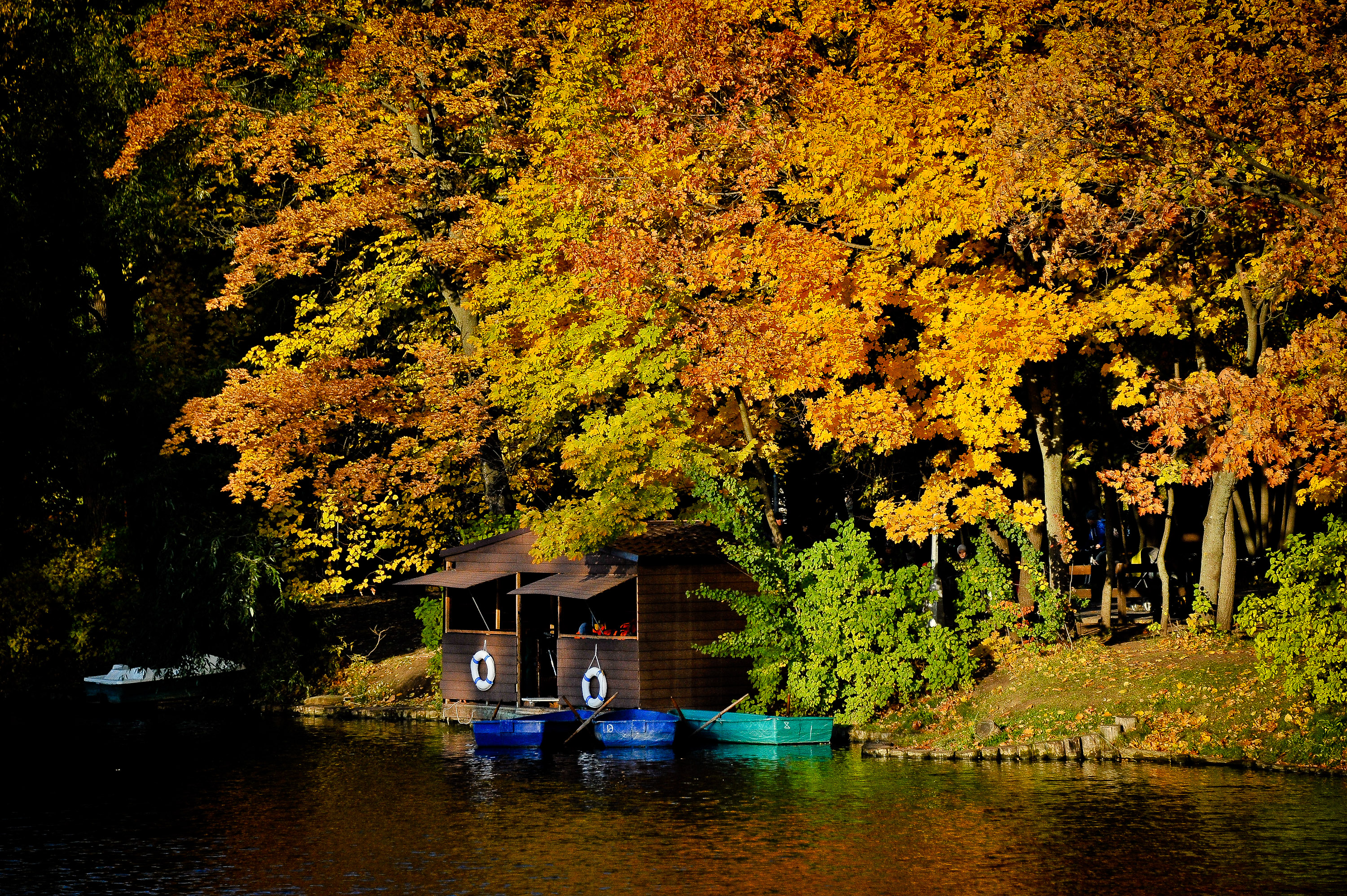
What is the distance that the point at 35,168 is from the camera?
35.3 meters

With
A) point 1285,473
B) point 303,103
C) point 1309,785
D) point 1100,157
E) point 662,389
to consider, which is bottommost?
point 1309,785

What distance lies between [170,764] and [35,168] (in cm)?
1613

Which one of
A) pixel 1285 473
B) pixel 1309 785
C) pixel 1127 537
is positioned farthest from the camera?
pixel 1127 537

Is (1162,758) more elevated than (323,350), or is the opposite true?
(323,350)

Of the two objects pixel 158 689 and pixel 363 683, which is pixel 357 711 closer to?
pixel 363 683

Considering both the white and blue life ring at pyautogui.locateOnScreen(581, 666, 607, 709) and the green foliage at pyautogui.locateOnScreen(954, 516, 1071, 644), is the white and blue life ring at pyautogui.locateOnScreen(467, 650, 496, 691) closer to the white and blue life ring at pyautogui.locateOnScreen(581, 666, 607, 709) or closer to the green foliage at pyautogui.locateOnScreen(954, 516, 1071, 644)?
the white and blue life ring at pyautogui.locateOnScreen(581, 666, 607, 709)

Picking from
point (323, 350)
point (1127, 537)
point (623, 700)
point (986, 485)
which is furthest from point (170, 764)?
point (1127, 537)

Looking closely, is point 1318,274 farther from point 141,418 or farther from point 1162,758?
point 141,418

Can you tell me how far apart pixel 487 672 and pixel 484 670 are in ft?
0.24

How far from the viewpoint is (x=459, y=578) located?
32.1 m

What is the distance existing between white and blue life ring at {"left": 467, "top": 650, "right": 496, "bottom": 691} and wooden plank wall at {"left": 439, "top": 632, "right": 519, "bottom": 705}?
7 cm

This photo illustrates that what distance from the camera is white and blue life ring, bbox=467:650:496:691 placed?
31891mm

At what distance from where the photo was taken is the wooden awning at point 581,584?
94.1 ft

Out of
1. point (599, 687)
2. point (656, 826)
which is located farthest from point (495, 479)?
point (656, 826)
